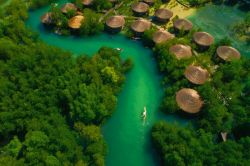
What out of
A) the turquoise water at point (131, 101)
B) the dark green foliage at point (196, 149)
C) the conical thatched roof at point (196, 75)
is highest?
the conical thatched roof at point (196, 75)

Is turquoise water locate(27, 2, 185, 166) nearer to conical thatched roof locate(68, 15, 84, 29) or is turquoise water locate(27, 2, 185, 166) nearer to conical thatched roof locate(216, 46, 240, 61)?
conical thatched roof locate(68, 15, 84, 29)

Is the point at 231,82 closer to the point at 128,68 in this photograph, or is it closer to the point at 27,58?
the point at 128,68

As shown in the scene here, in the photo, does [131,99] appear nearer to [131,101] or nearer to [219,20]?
[131,101]

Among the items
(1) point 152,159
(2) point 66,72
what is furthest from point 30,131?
(1) point 152,159

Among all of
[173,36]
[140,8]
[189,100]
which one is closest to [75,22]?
[140,8]

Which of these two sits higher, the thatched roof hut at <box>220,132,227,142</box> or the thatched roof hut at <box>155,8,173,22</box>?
the thatched roof hut at <box>155,8,173,22</box>

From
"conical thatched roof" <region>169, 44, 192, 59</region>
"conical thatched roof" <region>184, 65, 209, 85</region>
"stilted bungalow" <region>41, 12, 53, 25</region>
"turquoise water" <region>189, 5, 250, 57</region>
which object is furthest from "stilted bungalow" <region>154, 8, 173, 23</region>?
"stilted bungalow" <region>41, 12, 53, 25</region>

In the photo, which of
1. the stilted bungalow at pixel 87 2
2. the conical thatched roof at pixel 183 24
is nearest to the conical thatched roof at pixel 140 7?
the conical thatched roof at pixel 183 24

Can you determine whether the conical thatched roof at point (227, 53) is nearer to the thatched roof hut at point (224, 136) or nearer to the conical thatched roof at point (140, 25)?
the conical thatched roof at point (140, 25)

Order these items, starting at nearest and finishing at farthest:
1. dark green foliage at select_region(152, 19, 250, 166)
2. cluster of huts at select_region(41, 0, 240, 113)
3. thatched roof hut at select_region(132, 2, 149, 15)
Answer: dark green foliage at select_region(152, 19, 250, 166) → cluster of huts at select_region(41, 0, 240, 113) → thatched roof hut at select_region(132, 2, 149, 15)
